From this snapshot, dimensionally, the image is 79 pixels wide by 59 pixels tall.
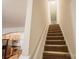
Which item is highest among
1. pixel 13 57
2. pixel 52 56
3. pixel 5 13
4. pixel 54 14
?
pixel 54 14

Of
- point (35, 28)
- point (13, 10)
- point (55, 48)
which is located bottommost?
point (55, 48)

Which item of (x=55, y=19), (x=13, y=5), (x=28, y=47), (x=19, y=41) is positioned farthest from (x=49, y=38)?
(x=55, y=19)

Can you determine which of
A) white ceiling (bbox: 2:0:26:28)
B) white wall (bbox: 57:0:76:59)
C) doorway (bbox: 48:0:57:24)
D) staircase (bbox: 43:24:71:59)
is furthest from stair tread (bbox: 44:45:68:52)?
doorway (bbox: 48:0:57:24)

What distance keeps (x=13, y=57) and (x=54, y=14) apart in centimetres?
512

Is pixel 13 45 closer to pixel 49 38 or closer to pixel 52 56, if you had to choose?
pixel 49 38

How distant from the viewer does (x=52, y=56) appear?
3637 millimetres

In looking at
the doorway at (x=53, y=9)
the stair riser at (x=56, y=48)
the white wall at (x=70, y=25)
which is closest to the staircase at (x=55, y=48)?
the stair riser at (x=56, y=48)

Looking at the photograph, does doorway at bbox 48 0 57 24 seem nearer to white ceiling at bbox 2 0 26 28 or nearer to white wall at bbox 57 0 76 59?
white wall at bbox 57 0 76 59

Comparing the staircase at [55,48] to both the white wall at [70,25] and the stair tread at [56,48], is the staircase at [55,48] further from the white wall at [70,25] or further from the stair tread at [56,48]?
the white wall at [70,25]

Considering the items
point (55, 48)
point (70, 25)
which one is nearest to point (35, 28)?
point (70, 25)

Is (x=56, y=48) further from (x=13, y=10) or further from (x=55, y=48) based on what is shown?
(x=13, y=10)

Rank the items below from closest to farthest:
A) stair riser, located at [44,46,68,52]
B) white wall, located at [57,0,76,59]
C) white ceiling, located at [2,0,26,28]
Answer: white wall, located at [57,0,76,59], white ceiling, located at [2,0,26,28], stair riser, located at [44,46,68,52]

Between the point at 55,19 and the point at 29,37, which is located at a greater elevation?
the point at 55,19

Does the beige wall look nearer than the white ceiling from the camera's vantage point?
Yes
